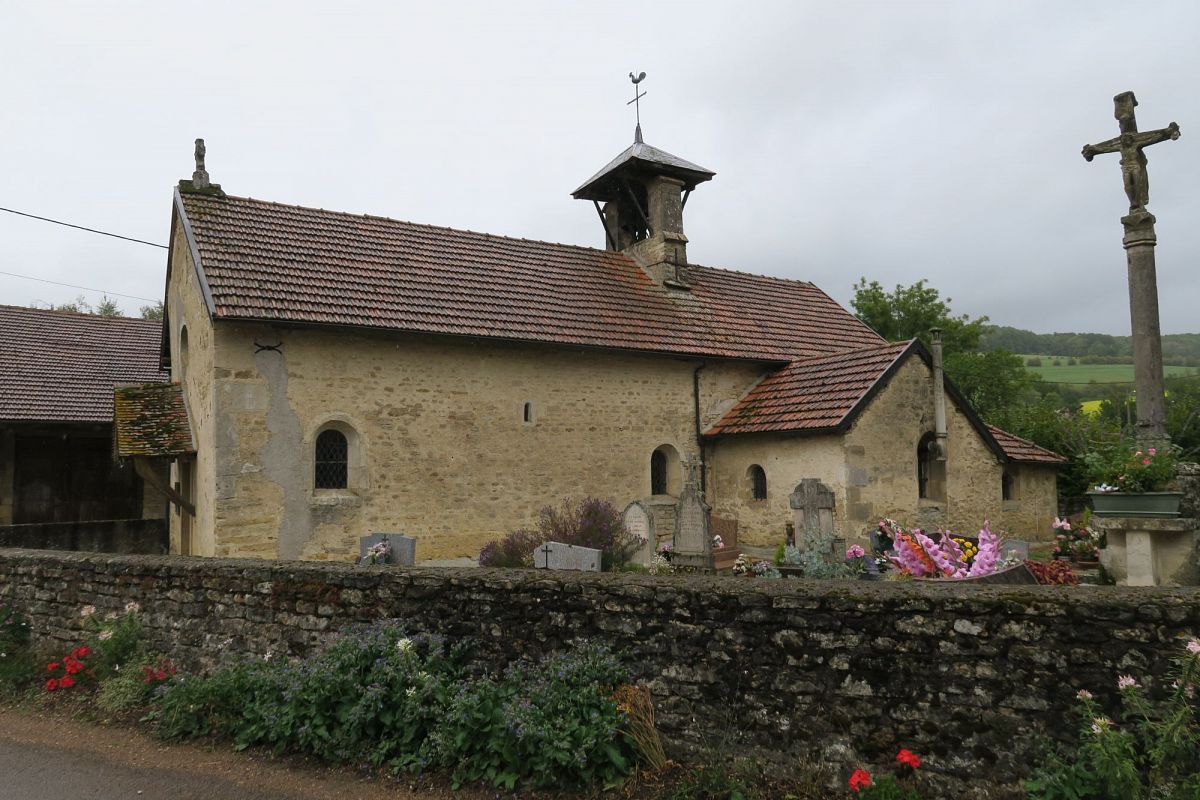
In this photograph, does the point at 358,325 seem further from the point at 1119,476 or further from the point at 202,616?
the point at 1119,476

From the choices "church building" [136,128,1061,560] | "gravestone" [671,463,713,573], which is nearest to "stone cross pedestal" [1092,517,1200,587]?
"church building" [136,128,1061,560]

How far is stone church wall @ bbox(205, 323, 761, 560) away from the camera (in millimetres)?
12250

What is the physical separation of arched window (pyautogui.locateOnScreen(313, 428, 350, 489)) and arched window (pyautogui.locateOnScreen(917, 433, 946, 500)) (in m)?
10.3

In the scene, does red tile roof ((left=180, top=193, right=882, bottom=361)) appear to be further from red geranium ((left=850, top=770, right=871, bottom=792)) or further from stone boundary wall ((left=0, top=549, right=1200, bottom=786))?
red geranium ((left=850, top=770, right=871, bottom=792))

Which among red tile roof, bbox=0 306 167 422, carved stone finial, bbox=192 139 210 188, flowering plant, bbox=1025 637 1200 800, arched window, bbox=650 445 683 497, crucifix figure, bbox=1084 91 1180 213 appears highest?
carved stone finial, bbox=192 139 210 188

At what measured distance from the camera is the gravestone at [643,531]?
1306cm

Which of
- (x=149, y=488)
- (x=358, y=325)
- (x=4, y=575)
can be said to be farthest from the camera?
(x=149, y=488)

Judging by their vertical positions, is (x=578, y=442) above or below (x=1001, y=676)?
above

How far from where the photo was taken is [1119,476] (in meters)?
10.4

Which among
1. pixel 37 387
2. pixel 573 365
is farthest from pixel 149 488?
pixel 573 365

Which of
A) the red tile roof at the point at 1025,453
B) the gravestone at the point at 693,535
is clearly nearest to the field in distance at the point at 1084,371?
the red tile roof at the point at 1025,453

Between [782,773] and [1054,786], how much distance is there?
1407 mm

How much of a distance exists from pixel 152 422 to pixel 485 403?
18.8 ft

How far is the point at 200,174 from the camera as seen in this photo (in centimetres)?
1456
